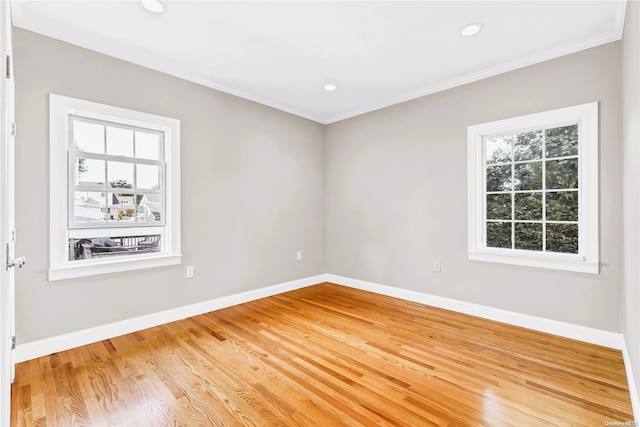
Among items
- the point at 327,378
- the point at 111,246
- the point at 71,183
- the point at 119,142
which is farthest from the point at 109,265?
the point at 327,378

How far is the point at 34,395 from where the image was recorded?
6.45ft

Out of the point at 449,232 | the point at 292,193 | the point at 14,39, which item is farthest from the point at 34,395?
the point at 449,232

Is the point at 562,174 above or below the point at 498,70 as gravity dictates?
below

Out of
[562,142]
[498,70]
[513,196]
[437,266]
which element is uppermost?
[498,70]

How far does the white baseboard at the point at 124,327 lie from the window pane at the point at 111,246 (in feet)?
2.16

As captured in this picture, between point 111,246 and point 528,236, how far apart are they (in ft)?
13.7

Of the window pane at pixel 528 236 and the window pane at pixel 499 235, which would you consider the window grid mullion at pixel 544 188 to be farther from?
the window pane at pixel 499 235

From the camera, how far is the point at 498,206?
3.32m

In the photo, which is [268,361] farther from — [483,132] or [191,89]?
[483,132]

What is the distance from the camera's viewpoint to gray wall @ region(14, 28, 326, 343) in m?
2.44

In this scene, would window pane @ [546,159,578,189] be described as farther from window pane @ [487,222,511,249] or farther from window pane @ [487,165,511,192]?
window pane @ [487,222,511,249]

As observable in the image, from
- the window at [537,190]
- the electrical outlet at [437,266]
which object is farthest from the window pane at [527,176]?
the electrical outlet at [437,266]

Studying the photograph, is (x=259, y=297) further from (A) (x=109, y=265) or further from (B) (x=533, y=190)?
(B) (x=533, y=190)

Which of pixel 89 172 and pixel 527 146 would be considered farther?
pixel 527 146
